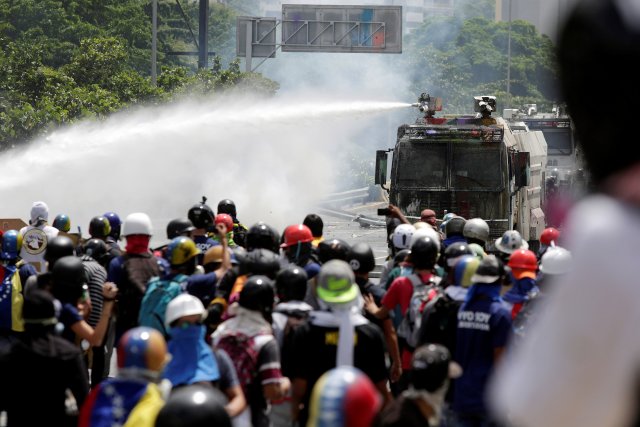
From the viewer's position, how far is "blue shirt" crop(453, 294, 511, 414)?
20.5ft

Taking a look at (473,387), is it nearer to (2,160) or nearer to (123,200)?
(2,160)

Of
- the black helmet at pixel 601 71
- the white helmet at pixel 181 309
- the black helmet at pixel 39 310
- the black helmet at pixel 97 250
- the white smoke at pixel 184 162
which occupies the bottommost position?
the white smoke at pixel 184 162

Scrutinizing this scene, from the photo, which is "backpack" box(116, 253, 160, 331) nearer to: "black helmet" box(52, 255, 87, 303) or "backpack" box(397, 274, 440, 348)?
"black helmet" box(52, 255, 87, 303)

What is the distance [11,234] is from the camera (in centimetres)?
980

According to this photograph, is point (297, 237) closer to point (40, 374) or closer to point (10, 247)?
point (10, 247)

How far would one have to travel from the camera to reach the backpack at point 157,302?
7.34 metres

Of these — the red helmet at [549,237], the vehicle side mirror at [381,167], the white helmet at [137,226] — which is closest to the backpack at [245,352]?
the white helmet at [137,226]

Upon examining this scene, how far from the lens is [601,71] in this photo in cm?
119

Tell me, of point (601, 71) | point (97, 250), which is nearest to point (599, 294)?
point (601, 71)

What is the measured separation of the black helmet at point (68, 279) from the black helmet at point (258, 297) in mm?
1784

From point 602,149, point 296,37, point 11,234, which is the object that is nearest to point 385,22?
point 296,37

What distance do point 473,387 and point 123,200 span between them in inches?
981

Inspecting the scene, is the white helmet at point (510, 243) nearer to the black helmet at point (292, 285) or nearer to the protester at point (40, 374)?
the black helmet at point (292, 285)

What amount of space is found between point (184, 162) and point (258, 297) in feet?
90.2
